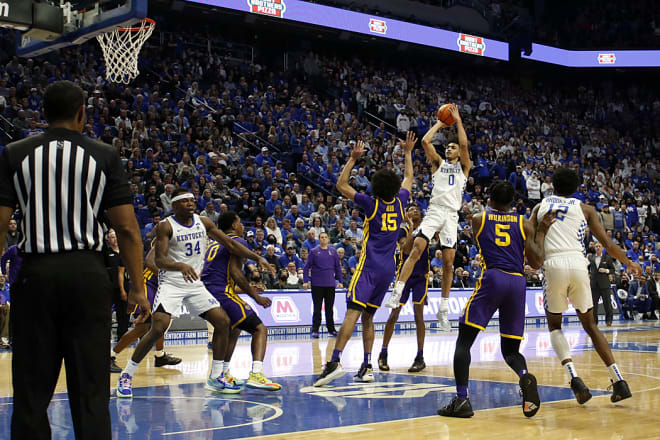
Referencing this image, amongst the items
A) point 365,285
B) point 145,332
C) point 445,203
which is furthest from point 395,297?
point 145,332

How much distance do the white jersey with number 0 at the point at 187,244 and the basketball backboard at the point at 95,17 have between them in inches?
131

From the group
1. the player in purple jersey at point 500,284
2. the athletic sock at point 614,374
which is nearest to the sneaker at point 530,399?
the player in purple jersey at point 500,284

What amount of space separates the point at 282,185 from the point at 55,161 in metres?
16.6

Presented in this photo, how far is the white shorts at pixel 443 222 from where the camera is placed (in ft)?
32.3

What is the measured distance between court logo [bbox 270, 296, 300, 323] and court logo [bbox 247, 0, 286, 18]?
1074 centimetres

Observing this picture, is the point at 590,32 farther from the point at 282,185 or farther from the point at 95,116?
the point at 95,116

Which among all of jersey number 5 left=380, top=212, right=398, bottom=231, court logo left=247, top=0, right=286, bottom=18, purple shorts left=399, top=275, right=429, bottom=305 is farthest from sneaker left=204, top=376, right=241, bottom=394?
court logo left=247, top=0, right=286, bottom=18

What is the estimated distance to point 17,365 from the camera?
3336mm

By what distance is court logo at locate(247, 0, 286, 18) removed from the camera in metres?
23.4

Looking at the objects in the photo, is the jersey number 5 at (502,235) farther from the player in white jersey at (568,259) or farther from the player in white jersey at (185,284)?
the player in white jersey at (185,284)

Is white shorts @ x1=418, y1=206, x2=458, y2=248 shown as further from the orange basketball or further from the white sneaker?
the orange basketball

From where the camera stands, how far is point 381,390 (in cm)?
772

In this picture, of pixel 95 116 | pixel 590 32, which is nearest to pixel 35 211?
pixel 95 116

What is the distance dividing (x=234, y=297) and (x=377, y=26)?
21.1 m
